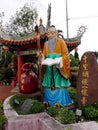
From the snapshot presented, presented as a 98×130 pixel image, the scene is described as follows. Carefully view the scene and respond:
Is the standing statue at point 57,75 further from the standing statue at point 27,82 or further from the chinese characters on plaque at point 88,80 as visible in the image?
the standing statue at point 27,82

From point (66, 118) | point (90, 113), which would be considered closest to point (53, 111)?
point (66, 118)

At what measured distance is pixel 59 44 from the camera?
5.34 metres

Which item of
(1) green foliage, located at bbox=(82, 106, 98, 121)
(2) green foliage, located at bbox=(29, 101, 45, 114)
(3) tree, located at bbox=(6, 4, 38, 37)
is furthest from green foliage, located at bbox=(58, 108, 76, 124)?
(3) tree, located at bbox=(6, 4, 38, 37)

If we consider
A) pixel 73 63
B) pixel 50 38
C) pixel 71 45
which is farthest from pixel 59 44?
pixel 73 63

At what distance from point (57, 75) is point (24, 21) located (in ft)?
44.4

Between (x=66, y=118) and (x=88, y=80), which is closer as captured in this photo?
(x=66, y=118)

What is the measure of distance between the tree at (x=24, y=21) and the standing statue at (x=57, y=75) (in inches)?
507

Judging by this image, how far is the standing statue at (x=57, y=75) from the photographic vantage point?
5.28 meters

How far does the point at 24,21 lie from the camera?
18219 mm

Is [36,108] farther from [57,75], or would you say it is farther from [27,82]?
[27,82]

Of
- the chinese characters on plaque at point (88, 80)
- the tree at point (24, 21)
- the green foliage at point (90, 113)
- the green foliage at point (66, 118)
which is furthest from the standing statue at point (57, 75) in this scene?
the tree at point (24, 21)

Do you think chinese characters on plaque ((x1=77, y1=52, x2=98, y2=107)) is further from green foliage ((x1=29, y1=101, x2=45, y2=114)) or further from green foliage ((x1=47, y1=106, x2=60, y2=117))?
green foliage ((x1=29, y1=101, x2=45, y2=114))

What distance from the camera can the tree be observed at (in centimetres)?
1822

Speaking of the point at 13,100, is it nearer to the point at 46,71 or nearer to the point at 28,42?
the point at 46,71
